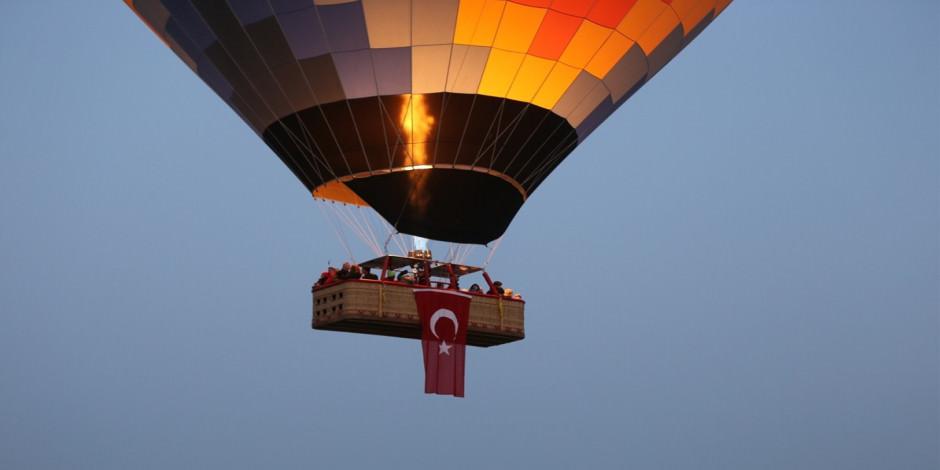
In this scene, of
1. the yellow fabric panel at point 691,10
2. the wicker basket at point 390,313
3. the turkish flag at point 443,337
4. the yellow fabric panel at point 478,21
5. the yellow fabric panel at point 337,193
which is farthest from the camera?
the yellow fabric panel at point 691,10

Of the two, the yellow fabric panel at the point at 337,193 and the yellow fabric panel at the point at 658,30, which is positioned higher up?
the yellow fabric panel at the point at 658,30

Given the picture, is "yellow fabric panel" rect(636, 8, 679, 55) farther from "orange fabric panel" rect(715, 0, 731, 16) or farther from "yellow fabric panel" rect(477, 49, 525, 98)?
"yellow fabric panel" rect(477, 49, 525, 98)

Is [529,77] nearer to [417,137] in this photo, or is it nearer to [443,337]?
[417,137]

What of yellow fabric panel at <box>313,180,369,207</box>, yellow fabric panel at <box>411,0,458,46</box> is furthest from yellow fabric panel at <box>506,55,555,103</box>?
yellow fabric panel at <box>313,180,369,207</box>

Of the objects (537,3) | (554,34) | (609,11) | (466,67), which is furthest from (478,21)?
(609,11)

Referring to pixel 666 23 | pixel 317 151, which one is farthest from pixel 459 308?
pixel 666 23

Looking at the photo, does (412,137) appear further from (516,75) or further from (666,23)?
(666,23)

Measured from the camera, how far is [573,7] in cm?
2483

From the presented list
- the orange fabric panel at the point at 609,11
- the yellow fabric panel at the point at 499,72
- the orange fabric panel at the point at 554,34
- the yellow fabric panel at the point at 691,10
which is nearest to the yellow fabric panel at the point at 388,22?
the yellow fabric panel at the point at 499,72

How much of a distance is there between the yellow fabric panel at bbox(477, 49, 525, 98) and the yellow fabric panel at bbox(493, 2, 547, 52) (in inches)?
3.7

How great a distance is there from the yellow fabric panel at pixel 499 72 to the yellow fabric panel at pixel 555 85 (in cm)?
45

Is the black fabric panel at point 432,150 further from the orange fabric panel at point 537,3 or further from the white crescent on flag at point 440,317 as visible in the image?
the white crescent on flag at point 440,317

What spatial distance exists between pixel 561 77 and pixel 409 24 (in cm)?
190

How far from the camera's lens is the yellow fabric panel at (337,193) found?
84.2 feet
